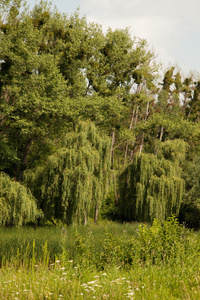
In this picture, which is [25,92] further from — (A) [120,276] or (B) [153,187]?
(A) [120,276]

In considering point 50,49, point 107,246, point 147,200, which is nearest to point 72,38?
point 50,49

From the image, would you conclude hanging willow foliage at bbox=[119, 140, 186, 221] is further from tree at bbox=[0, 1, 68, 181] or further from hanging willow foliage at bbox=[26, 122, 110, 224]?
tree at bbox=[0, 1, 68, 181]

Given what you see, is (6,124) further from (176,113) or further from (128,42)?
(176,113)

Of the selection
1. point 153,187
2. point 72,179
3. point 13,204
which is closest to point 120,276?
point 13,204

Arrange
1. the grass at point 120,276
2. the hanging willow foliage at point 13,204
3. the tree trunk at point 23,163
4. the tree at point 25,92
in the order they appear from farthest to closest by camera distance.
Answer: the tree trunk at point 23,163, the tree at point 25,92, the hanging willow foliage at point 13,204, the grass at point 120,276

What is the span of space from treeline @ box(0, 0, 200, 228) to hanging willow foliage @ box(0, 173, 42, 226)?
0.19 ft

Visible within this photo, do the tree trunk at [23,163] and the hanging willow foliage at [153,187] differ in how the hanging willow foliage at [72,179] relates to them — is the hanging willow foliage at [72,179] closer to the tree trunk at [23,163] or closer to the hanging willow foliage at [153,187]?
the tree trunk at [23,163]

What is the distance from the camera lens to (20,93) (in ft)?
73.3

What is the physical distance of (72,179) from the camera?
818 inches

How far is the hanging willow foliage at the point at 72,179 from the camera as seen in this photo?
20.7 m

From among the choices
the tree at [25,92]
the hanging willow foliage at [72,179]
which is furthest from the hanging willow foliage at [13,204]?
the tree at [25,92]

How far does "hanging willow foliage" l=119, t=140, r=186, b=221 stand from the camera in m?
25.1

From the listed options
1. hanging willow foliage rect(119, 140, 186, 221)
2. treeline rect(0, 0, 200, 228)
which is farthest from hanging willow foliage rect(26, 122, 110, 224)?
hanging willow foliage rect(119, 140, 186, 221)

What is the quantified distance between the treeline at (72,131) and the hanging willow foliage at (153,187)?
0.08 meters
